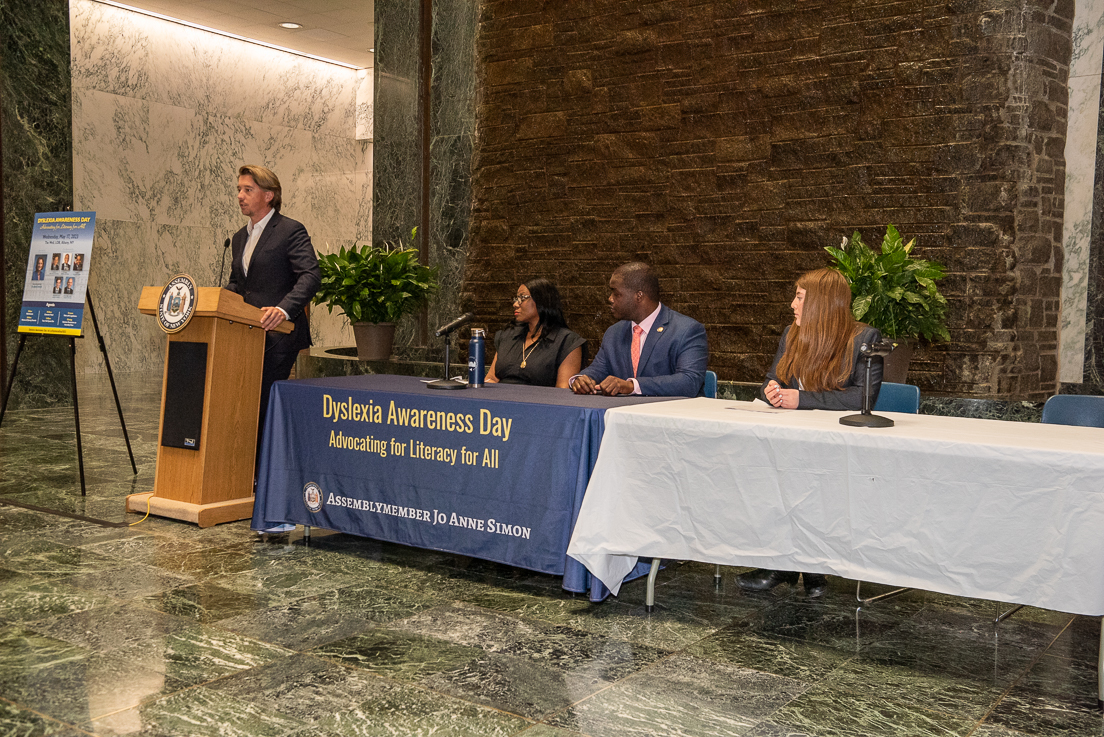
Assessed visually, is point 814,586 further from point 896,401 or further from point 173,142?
point 173,142

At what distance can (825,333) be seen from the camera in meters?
3.56

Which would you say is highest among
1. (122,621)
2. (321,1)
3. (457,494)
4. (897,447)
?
(321,1)

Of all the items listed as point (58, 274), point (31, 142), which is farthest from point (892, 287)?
point (31, 142)

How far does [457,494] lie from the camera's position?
3.76 metres

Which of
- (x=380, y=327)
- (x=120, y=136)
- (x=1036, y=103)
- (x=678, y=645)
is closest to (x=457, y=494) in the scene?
(x=678, y=645)

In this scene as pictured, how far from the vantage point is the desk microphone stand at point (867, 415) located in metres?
3.02

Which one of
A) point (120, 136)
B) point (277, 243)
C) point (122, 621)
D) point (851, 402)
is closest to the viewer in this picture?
point (122, 621)

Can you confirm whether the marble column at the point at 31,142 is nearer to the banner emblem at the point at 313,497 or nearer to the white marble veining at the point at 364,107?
the banner emblem at the point at 313,497

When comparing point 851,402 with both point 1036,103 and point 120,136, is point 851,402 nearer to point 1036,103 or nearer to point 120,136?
point 1036,103

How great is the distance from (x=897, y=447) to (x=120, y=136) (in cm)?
1133

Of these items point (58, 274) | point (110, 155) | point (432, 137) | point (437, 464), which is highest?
point (110, 155)

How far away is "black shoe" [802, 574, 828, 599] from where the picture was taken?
3707mm

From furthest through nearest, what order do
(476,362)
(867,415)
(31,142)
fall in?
(31,142), (476,362), (867,415)

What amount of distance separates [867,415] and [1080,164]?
143 inches
